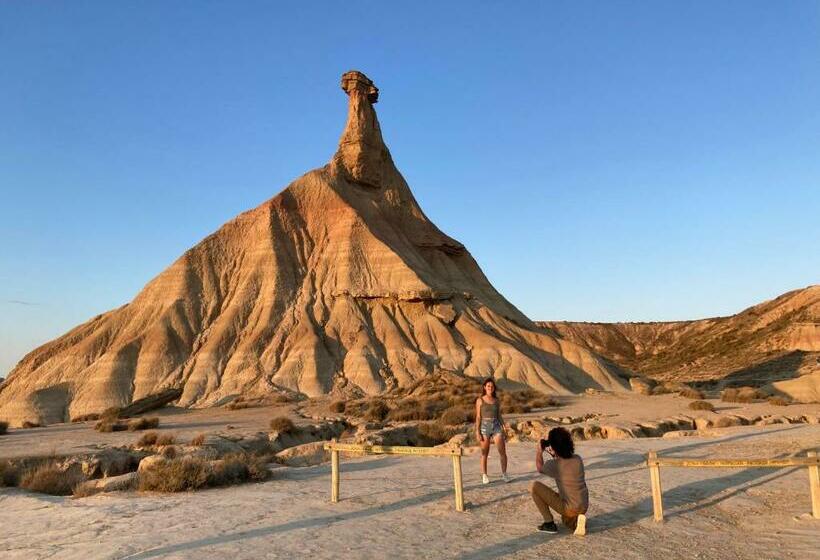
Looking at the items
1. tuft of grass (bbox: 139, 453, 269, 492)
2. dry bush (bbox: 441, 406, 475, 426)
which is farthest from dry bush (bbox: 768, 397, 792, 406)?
tuft of grass (bbox: 139, 453, 269, 492)

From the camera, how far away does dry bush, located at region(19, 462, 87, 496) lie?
10.1 metres

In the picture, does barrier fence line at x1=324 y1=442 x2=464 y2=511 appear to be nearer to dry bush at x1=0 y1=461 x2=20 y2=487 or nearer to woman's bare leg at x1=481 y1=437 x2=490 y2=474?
woman's bare leg at x1=481 y1=437 x2=490 y2=474

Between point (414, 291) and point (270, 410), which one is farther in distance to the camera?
point (414, 291)

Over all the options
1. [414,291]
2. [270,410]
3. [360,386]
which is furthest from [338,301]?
[270,410]

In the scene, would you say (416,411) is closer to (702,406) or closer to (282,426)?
(282,426)

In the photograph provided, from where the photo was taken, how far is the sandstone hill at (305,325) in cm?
3744

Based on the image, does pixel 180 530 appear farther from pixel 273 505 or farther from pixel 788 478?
pixel 788 478

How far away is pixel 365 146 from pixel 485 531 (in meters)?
50.7

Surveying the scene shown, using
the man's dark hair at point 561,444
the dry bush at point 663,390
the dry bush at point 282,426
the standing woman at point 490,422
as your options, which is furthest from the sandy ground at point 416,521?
the dry bush at point 663,390

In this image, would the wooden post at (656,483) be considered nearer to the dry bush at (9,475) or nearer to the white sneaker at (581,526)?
the white sneaker at (581,526)

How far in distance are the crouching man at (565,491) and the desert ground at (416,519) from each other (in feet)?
0.50

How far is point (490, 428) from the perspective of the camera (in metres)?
9.86

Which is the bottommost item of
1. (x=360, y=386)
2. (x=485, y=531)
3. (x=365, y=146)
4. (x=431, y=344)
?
(x=485, y=531)

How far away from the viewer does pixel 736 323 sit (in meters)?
79.0
